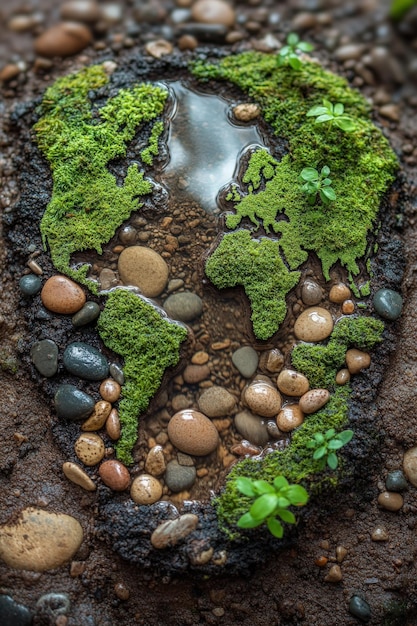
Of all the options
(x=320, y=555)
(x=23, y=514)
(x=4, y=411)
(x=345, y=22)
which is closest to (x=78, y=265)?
(x=4, y=411)

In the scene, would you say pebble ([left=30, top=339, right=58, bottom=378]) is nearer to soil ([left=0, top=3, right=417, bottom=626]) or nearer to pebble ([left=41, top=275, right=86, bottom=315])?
soil ([left=0, top=3, right=417, bottom=626])

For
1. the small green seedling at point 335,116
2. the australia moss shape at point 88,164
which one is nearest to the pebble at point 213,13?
the australia moss shape at point 88,164

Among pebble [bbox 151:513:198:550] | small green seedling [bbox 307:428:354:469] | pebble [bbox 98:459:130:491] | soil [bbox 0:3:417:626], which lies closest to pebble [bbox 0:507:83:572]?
soil [bbox 0:3:417:626]

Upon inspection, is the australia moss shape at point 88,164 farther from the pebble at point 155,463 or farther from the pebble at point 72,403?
the pebble at point 155,463

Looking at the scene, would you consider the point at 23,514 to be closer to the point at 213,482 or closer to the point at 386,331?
the point at 213,482

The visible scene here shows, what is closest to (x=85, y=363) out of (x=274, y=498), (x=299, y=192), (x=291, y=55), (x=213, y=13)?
(x=274, y=498)

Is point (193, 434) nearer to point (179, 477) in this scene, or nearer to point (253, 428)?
point (179, 477)

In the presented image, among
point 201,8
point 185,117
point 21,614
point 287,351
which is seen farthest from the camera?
point 201,8
